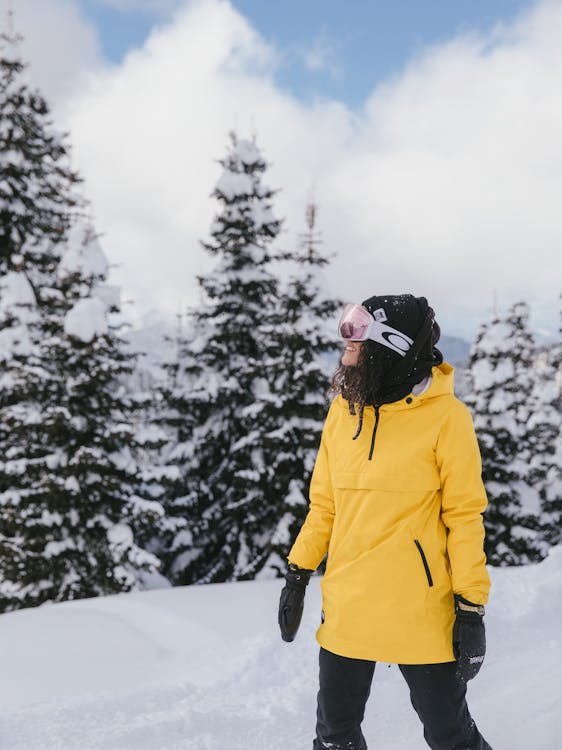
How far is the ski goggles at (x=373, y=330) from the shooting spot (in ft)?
8.74

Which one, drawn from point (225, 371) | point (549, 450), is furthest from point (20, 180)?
point (549, 450)

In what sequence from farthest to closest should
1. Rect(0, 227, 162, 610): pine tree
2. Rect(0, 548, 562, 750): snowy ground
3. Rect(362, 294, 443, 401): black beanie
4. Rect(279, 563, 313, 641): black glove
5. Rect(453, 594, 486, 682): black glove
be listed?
1. Rect(0, 227, 162, 610): pine tree
2. Rect(0, 548, 562, 750): snowy ground
3. Rect(279, 563, 313, 641): black glove
4. Rect(362, 294, 443, 401): black beanie
5. Rect(453, 594, 486, 682): black glove

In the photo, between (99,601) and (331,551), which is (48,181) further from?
(331,551)

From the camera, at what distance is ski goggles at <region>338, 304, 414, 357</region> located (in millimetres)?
2664

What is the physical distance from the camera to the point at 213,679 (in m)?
4.71

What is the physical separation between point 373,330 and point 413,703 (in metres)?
1.77

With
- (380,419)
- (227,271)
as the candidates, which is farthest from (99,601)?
(227,271)

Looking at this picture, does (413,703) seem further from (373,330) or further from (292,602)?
(373,330)

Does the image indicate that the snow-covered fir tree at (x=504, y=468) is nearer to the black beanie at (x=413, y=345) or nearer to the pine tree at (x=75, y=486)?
the pine tree at (x=75, y=486)

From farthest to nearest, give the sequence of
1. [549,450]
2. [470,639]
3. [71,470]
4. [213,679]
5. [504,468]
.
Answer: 1. [549,450]
2. [504,468]
3. [71,470]
4. [213,679]
5. [470,639]

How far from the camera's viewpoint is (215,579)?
47.3ft

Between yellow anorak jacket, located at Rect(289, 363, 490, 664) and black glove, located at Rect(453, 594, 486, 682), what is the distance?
0.05 meters

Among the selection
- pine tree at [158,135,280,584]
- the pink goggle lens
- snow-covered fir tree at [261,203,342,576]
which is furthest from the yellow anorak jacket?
pine tree at [158,135,280,584]

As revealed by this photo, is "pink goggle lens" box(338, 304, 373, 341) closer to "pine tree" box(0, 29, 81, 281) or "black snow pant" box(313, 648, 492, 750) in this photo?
"black snow pant" box(313, 648, 492, 750)
